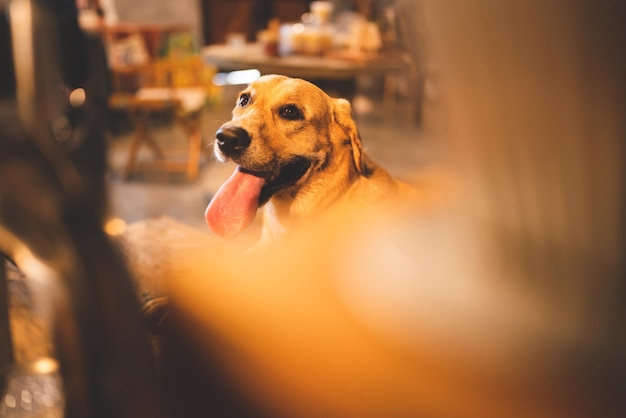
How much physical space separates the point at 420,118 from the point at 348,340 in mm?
313

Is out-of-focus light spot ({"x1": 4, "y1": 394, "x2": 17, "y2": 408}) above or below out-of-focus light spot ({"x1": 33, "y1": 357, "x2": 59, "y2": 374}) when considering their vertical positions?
below

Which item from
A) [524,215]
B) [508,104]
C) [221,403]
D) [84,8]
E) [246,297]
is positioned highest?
[84,8]

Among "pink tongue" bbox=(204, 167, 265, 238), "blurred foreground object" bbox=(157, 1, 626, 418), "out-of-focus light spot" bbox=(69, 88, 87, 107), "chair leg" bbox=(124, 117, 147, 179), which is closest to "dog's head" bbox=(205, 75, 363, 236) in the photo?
"pink tongue" bbox=(204, 167, 265, 238)

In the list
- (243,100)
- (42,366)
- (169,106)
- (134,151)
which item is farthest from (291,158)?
(169,106)

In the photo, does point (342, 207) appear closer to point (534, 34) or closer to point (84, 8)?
point (534, 34)

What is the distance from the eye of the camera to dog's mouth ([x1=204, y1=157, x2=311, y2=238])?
810mm

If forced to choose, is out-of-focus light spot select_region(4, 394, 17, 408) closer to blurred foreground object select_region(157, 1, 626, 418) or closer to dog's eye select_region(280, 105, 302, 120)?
blurred foreground object select_region(157, 1, 626, 418)

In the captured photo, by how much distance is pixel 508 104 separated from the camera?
0.61 meters

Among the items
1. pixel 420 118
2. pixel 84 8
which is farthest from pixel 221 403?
pixel 84 8

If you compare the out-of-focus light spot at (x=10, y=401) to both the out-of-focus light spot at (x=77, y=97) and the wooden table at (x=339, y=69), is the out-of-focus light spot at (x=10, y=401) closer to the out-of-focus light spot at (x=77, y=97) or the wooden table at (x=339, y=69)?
the out-of-focus light spot at (x=77, y=97)

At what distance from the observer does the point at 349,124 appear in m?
0.86

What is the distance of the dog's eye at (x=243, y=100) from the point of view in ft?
2.91

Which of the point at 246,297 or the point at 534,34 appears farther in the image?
the point at 246,297

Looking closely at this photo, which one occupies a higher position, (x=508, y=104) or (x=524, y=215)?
(x=508, y=104)
